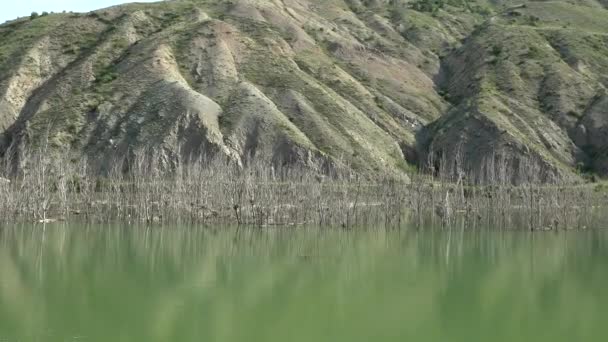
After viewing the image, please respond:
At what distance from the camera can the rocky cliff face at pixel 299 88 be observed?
83812mm

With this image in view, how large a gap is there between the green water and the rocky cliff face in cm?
3862

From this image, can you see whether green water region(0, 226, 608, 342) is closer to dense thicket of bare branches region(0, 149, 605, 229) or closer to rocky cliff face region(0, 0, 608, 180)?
dense thicket of bare branches region(0, 149, 605, 229)

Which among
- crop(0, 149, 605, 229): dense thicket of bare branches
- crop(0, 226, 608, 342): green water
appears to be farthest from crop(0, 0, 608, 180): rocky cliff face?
crop(0, 226, 608, 342): green water

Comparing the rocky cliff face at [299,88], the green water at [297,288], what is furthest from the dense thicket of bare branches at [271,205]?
the rocky cliff face at [299,88]

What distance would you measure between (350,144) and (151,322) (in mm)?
64487

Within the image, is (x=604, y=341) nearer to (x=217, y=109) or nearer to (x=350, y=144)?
(x=350, y=144)

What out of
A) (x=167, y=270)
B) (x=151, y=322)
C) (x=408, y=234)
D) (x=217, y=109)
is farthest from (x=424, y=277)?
(x=217, y=109)

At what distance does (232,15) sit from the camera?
4313 inches

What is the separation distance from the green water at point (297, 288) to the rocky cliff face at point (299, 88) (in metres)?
38.6

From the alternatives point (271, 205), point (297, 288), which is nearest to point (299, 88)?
point (271, 205)

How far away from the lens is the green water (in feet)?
67.8

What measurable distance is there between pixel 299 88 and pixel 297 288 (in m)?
65.9

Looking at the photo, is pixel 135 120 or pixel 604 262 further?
pixel 135 120

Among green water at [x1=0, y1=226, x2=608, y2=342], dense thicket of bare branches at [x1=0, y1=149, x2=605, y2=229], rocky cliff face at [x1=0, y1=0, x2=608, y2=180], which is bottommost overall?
green water at [x1=0, y1=226, x2=608, y2=342]
